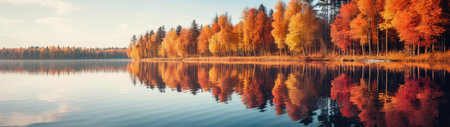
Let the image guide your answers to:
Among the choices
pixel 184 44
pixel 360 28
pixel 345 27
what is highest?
pixel 345 27

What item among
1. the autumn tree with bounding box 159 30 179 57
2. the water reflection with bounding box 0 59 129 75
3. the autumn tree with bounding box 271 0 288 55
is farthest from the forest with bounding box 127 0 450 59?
the water reflection with bounding box 0 59 129 75

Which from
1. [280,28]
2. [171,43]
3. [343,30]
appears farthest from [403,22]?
[171,43]

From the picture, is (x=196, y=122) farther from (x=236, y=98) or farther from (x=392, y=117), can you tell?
(x=392, y=117)

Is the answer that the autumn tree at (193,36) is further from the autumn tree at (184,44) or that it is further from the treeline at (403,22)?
the treeline at (403,22)

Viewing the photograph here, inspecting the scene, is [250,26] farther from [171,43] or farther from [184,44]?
[171,43]

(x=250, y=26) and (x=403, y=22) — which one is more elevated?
(x=250, y=26)

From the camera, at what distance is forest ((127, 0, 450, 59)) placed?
32719 millimetres

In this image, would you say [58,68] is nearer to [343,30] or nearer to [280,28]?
[280,28]

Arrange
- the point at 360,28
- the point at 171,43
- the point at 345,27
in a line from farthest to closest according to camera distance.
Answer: the point at 171,43 < the point at 345,27 < the point at 360,28

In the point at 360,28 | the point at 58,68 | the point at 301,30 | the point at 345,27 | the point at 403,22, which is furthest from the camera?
the point at 301,30

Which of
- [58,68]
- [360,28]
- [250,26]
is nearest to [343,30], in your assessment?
[360,28]

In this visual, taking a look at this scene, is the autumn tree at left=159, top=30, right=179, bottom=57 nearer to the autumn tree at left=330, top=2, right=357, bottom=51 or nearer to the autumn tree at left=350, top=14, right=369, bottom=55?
the autumn tree at left=330, top=2, right=357, bottom=51

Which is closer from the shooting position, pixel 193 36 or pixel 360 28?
pixel 360 28

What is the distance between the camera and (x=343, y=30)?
46.9m
